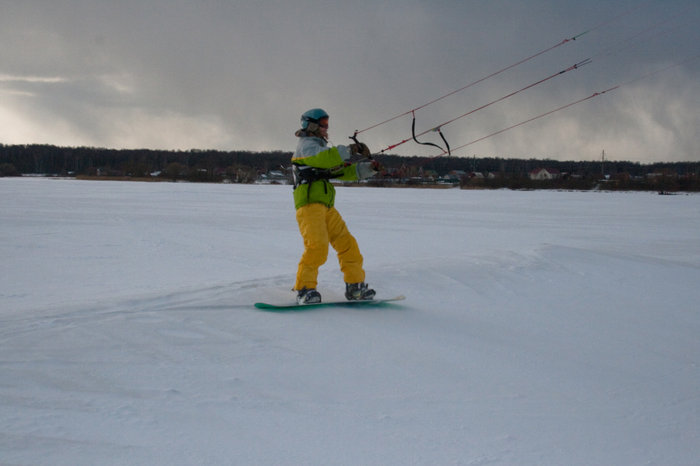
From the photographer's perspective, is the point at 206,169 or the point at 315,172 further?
the point at 206,169

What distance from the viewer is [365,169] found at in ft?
14.6

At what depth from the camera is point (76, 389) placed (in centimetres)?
276

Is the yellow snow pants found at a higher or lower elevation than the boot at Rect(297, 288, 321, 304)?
higher

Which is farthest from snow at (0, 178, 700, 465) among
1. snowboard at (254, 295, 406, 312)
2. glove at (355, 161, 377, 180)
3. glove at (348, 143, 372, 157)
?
glove at (348, 143, 372, 157)

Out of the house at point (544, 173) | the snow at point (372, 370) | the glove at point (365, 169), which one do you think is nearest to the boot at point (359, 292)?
the snow at point (372, 370)

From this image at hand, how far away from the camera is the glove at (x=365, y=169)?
4445 millimetres

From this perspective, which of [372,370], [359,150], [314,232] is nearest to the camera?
[372,370]

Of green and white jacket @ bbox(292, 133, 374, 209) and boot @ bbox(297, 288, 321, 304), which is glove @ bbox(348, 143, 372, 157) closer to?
green and white jacket @ bbox(292, 133, 374, 209)

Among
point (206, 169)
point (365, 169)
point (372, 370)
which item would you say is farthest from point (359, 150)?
point (206, 169)

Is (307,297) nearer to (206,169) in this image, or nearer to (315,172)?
(315,172)

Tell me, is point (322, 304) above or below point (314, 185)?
below

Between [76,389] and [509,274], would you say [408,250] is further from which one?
[76,389]

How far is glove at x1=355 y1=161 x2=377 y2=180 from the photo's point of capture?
14.6 feet

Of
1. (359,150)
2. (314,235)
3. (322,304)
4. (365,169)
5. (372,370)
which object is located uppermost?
(359,150)
